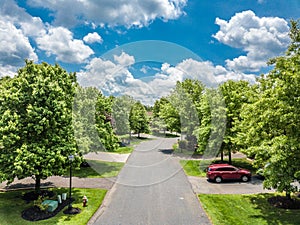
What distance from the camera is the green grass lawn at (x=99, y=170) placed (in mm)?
19625

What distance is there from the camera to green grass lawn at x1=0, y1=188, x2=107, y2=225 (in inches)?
432

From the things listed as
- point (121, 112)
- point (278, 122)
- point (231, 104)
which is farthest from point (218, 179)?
point (121, 112)

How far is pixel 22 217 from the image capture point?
11.3 m

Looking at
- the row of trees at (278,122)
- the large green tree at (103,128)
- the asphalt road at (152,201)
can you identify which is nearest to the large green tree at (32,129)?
the asphalt road at (152,201)

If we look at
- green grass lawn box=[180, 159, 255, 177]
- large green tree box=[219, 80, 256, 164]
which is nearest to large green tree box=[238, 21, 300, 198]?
large green tree box=[219, 80, 256, 164]

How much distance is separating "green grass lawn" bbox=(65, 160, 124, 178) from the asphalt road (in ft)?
3.64

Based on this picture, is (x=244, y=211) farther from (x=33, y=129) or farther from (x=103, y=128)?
(x=103, y=128)

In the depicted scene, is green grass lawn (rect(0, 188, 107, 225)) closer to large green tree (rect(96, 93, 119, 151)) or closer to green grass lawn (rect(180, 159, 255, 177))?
large green tree (rect(96, 93, 119, 151))

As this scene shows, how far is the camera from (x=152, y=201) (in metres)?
13.9

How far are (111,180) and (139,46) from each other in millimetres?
10755

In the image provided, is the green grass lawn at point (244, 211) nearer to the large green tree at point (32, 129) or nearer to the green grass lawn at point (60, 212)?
the green grass lawn at point (60, 212)

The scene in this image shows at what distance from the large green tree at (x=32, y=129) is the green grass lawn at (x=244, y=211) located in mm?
8696

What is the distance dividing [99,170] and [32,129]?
33.7 ft

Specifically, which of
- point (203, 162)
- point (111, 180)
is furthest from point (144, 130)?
point (111, 180)
